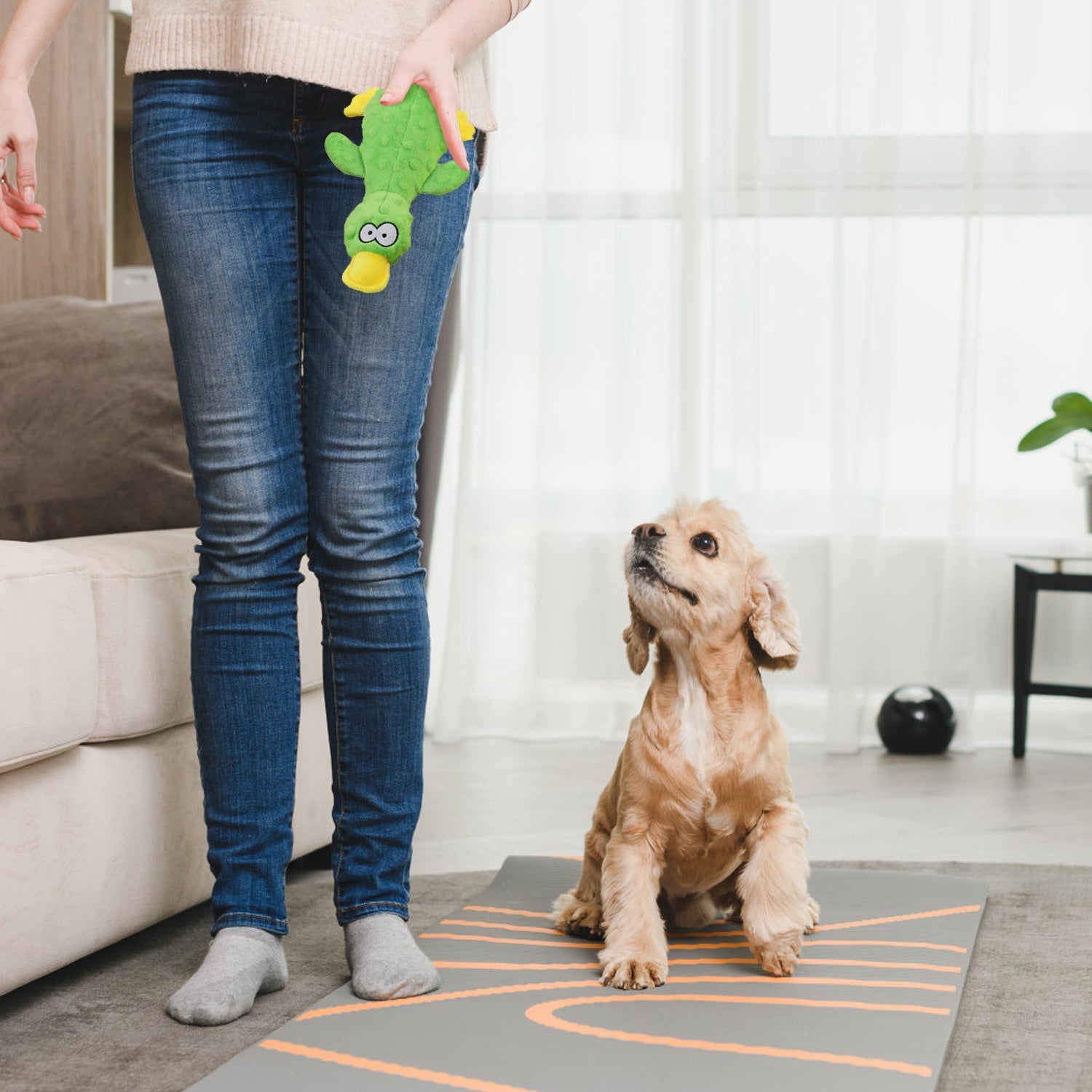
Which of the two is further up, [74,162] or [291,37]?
[74,162]

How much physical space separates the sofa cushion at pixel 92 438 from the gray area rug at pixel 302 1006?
0.56 meters

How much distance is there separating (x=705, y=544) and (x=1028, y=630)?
61.1 inches

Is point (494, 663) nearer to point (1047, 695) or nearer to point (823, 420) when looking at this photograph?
point (823, 420)

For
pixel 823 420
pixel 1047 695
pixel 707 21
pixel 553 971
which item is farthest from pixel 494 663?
pixel 553 971

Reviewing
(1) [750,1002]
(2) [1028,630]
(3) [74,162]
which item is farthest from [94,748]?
(2) [1028,630]

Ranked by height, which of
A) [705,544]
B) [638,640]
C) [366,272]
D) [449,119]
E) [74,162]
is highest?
[74,162]

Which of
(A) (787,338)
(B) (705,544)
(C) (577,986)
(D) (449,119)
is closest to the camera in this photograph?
(D) (449,119)

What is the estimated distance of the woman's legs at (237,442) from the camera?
128cm

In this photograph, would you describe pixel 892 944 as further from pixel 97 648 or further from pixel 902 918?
pixel 97 648

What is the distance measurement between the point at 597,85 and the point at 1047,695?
1674 mm

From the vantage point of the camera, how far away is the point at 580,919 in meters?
1.56

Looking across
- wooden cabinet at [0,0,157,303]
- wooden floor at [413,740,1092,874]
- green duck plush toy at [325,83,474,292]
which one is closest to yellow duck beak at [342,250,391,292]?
green duck plush toy at [325,83,474,292]

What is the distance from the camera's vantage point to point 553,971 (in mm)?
1430

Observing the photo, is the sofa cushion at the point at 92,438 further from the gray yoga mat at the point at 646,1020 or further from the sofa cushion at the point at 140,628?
the gray yoga mat at the point at 646,1020
